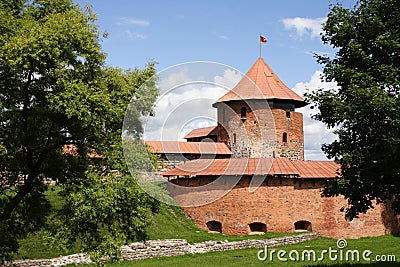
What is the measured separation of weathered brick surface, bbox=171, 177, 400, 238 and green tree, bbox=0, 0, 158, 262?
38.9ft

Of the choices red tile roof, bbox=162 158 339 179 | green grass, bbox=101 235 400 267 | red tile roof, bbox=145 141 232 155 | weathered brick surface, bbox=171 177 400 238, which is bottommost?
green grass, bbox=101 235 400 267

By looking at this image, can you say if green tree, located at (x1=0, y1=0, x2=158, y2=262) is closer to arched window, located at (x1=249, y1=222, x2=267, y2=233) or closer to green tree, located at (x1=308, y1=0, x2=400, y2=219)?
green tree, located at (x1=308, y1=0, x2=400, y2=219)

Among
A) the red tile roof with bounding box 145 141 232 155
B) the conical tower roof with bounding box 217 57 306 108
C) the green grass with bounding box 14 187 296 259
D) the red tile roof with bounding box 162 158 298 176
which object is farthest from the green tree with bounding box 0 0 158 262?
the red tile roof with bounding box 145 141 232 155

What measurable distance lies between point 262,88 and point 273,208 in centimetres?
1325

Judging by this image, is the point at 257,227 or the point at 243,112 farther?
the point at 243,112

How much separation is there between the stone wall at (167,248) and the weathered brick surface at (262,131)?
39.3 feet

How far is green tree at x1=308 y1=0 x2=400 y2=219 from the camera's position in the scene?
9.54 meters

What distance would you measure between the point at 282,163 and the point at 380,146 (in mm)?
13097

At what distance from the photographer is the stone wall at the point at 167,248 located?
14.1 metres

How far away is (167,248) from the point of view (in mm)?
17141

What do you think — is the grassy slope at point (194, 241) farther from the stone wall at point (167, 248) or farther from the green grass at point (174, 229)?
the stone wall at point (167, 248)

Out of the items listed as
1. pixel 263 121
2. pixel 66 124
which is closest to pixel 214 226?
pixel 263 121

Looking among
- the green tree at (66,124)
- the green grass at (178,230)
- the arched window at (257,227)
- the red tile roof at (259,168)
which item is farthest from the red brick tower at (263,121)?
the green tree at (66,124)

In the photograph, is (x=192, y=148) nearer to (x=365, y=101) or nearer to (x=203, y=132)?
(x=203, y=132)
